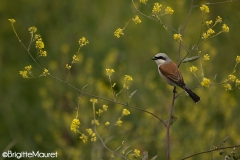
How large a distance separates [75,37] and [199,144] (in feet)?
9.15

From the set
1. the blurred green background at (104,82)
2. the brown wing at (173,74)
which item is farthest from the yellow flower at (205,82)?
the blurred green background at (104,82)

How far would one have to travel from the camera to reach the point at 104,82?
7.76 meters

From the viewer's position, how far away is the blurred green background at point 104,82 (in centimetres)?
660

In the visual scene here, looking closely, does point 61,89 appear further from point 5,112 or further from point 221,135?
point 221,135

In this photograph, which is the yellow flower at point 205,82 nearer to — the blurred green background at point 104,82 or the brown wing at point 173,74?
the brown wing at point 173,74

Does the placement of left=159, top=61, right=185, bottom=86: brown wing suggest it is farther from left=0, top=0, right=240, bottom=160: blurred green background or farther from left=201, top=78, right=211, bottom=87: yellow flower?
left=0, top=0, right=240, bottom=160: blurred green background

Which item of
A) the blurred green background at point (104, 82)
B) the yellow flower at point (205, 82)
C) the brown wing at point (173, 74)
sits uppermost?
the blurred green background at point (104, 82)

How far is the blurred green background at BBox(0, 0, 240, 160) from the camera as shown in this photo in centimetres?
660

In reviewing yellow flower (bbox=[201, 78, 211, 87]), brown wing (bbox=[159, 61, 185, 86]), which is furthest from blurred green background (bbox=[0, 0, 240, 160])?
yellow flower (bbox=[201, 78, 211, 87])

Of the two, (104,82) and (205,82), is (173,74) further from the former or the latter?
(104,82)

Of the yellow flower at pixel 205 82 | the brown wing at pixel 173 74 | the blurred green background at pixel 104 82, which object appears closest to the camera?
the yellow flower at pixel 205 82

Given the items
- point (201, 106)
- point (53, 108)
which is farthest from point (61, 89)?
point (201, 106)

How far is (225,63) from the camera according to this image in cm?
810

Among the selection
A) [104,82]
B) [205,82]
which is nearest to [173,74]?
[205,82]
